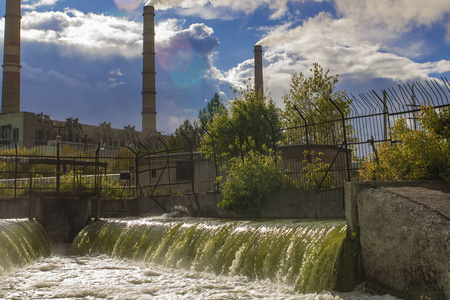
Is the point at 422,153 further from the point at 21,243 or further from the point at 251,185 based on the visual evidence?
the point at 21,243

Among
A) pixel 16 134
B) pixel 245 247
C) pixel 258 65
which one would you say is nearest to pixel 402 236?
pixel 245 247

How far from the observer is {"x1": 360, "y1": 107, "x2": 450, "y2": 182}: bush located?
886 centimetres

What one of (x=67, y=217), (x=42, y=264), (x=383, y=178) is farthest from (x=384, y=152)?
(x=67, y=217)

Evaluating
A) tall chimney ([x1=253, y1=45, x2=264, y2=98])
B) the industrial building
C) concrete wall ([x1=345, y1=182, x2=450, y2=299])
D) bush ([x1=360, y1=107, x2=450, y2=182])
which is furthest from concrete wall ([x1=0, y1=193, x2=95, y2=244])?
tall chimney ([x1=253, y1=45, x2=264, y2=98])

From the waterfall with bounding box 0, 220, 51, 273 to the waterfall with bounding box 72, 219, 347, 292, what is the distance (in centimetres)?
159

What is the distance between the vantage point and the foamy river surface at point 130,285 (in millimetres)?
7648

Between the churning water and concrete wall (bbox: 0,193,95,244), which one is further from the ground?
concrete wall (bbox: 0,193,95,244)

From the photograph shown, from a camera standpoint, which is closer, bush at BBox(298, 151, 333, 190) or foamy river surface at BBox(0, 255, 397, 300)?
foamy river surface at BBox(0, 255, 397, 300)

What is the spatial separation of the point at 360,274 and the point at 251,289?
186 centimetres

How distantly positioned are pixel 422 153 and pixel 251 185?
636 centimetres

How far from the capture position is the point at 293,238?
839 centimetres

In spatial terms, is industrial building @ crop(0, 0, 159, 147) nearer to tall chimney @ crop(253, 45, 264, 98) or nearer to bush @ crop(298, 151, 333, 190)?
tall chimney @ crop(253, 45, 264, 98)

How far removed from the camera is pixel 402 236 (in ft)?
20.9

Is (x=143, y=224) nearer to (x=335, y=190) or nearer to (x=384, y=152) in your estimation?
(x=335, y=190)
